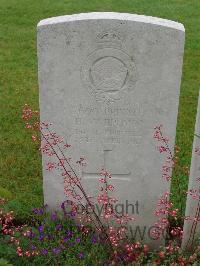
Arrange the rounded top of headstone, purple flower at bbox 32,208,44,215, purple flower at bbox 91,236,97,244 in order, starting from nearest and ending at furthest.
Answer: the rounded top of headstone < purple flower at bbox 91,236,97,244 < purple flower at bbox 32,208,44,215

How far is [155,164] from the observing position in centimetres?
375

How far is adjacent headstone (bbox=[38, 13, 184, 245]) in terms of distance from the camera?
3330 mm

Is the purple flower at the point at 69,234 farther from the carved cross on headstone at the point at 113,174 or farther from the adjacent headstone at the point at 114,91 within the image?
the carved cross on headstone at the point at 113,174

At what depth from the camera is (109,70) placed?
11.3 feet

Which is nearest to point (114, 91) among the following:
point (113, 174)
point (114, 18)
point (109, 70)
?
point (109, 70)

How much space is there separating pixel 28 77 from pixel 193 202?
13.7 ft

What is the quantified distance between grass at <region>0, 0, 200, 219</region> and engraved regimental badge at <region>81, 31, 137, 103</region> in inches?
37.9

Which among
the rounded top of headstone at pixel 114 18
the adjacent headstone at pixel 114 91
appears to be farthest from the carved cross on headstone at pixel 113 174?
the rounded top of headstone at pixel 114 18

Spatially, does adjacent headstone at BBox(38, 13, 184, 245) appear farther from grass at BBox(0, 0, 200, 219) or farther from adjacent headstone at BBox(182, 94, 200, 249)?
grass at BBox(0, 0, 200, 219)

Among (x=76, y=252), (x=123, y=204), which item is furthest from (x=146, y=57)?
(x=76, y=252)

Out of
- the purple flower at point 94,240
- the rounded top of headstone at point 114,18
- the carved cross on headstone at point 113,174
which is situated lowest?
the purple flower at point 94,240

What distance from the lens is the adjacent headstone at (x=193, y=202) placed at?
11.1 feet

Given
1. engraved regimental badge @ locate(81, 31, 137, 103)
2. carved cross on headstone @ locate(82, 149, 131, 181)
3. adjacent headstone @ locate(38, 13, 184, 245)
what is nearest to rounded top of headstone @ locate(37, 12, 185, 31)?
adjacent headstone @ locate(38, 13, 184, 245)

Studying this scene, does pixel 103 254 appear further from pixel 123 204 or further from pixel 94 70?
pixel 94 70
